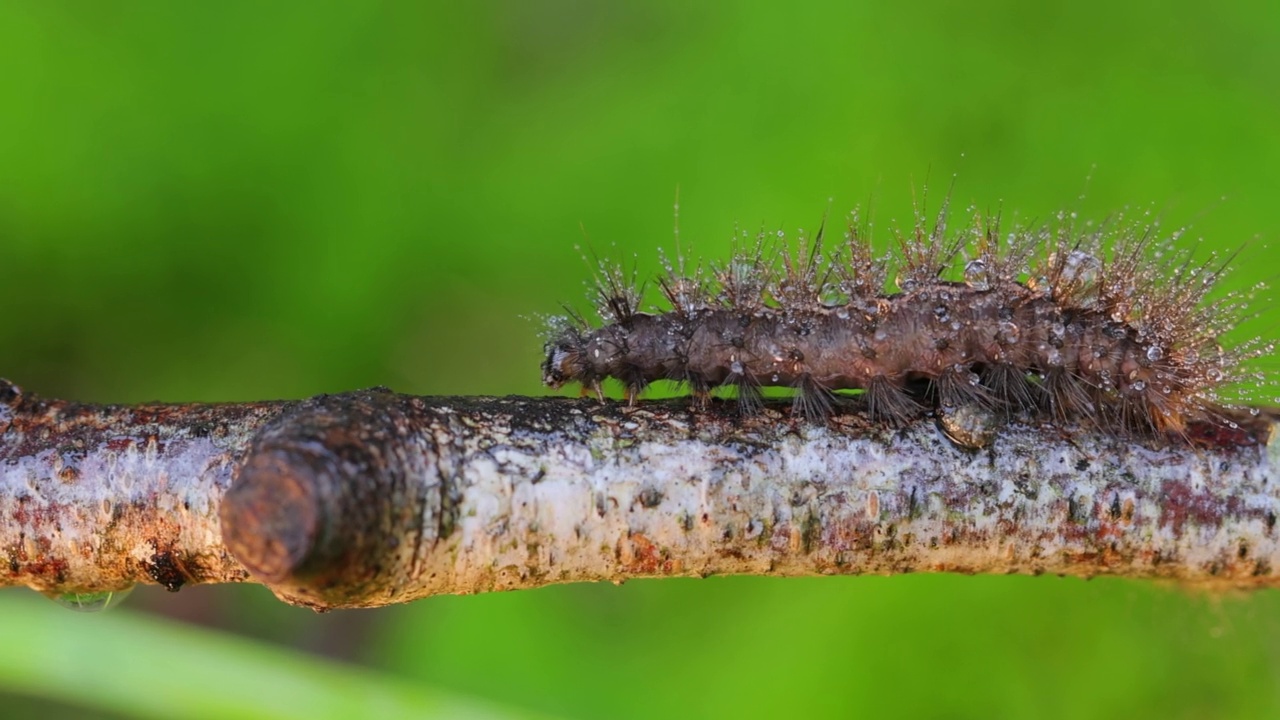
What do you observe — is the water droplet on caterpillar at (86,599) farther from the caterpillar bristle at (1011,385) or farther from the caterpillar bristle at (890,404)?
the caterpillar bristle at (1011,385)

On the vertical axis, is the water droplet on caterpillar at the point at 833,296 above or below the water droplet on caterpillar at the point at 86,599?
above

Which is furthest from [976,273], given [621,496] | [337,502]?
[337,502]

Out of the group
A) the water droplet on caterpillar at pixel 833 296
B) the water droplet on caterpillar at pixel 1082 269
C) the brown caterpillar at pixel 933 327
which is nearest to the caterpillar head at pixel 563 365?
the brown caterpillar at pixel 933 327

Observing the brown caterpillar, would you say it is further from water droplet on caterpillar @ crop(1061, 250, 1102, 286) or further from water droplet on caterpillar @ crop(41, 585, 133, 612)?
water droplet on caterpillar @ crop(41, 585, 133, 612)

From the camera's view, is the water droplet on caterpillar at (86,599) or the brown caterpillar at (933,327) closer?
the water droplet on caterpillar at (86,599)

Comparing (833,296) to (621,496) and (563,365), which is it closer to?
(563,365)

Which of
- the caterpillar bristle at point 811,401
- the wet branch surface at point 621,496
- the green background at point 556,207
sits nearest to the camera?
the wet branch surface at point 621,496
